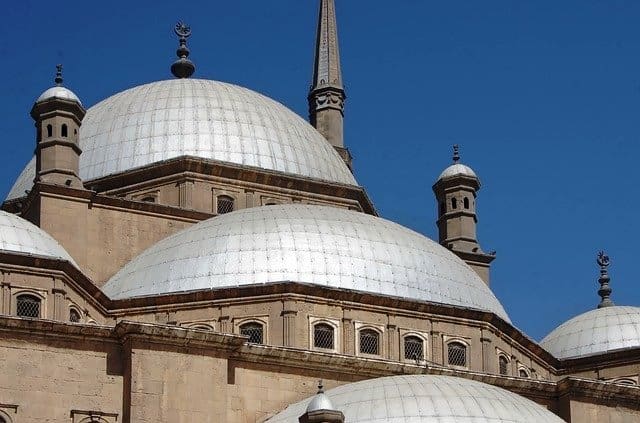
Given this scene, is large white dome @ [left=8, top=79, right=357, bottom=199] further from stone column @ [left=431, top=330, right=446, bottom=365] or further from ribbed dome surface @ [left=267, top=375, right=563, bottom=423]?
ribbed dome surface @ [left=267, top=375, right=563, bottom=423]

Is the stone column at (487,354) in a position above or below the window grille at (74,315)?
below

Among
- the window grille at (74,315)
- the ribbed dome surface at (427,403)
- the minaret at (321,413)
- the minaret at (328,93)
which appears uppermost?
the minaret at (328,93)

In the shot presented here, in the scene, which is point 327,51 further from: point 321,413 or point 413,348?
point 321,413

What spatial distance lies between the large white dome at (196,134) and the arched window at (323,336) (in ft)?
29.4

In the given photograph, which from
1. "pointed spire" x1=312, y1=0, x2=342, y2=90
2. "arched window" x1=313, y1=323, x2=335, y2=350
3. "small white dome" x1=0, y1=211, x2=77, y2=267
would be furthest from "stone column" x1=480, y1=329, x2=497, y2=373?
"pointed spire" x1=312, y1=0, x2=342, y2=90

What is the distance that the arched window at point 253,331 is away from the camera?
125ft

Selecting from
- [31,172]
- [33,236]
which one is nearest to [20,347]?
[33,236]

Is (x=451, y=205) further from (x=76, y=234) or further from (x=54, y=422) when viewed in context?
(x=54, y=422)

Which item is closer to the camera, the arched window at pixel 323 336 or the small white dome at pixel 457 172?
the arched window at pixel 323 336

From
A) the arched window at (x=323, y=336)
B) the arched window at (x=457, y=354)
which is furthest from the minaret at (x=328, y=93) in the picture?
the arched window at (x=323, y=336)

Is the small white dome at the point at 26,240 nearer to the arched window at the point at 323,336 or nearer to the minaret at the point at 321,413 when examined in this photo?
the arched window at the point at 323,336

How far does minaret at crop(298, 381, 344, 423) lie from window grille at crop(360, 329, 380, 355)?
266 inches

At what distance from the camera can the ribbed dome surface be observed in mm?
33281

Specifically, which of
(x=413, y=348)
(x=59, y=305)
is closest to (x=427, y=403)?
(x=413, y=348)
